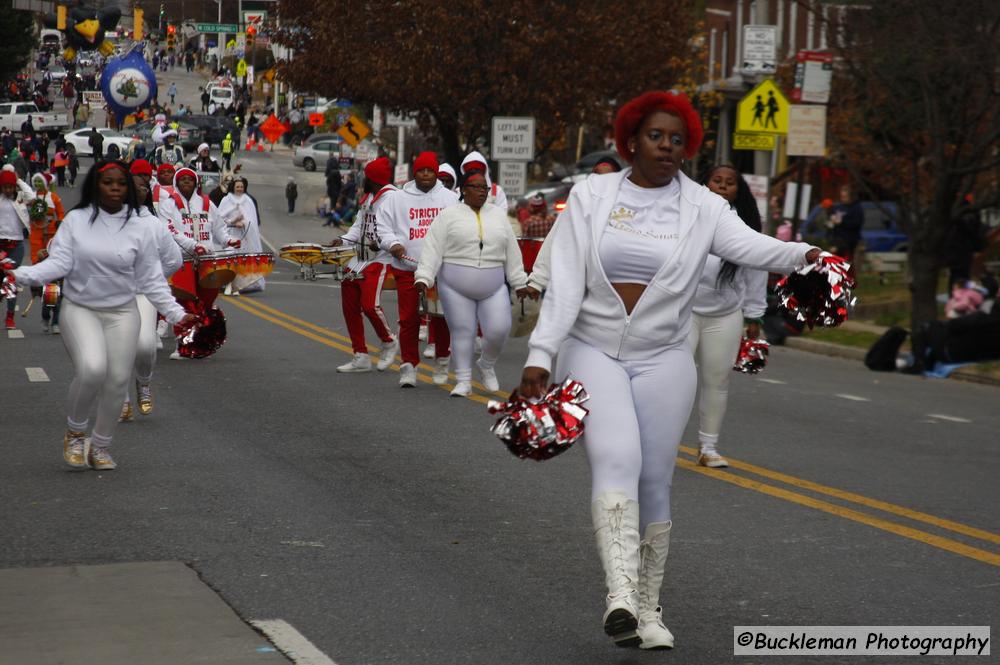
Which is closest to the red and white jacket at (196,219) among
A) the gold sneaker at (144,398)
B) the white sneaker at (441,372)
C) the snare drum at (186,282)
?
the snare drum at (186,282)

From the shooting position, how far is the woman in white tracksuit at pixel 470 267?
13820 mm

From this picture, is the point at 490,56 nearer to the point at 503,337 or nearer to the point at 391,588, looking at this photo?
the point at 503,337

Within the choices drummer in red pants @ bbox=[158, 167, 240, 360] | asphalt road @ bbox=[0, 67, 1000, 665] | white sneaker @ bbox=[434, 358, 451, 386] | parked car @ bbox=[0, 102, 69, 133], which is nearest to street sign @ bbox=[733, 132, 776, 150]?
drummer in red pants @ bbox=[158, 167, 240, 360]

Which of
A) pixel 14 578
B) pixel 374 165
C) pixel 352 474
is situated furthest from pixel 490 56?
pixel 14 578

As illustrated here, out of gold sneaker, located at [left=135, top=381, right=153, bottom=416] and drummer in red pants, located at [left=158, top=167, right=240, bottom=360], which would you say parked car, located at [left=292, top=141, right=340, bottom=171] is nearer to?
drummer in red pants, located at [left=158, top=167, right=240, bottom=360]

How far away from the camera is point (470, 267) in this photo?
1387cm

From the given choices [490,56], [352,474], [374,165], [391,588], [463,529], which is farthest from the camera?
[490,56]

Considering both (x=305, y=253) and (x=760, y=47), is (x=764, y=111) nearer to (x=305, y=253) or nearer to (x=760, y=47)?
(x=760, y=47)

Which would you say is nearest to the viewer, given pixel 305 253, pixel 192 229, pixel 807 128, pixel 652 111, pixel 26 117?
pixel 652 111

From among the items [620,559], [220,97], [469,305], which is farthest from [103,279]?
[220,97]

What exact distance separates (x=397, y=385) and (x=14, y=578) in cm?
787

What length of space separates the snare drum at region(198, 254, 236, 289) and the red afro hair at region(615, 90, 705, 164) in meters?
11.7

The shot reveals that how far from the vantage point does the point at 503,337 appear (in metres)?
14.3

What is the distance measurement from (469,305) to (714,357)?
399 centimetres
